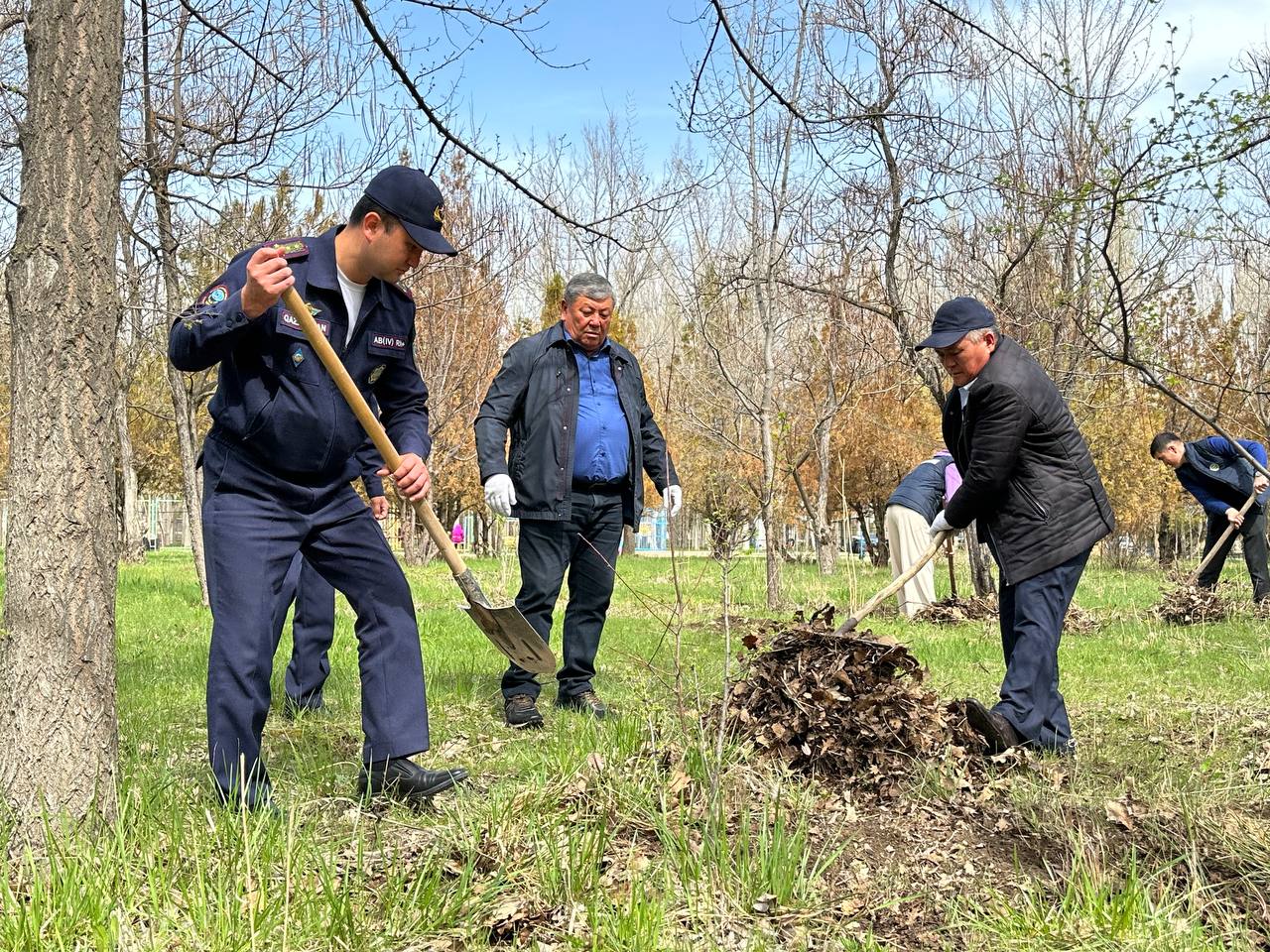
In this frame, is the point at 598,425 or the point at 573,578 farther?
the point at 573,578

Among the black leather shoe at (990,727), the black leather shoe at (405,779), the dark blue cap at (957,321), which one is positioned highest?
the dark blue cap at (957,321)

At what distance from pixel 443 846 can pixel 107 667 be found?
0.98 meters

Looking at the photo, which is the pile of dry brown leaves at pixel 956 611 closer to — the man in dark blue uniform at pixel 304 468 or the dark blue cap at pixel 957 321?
the dark blue cap at pixel 957 321

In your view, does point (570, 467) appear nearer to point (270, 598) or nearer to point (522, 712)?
point (522, 712)

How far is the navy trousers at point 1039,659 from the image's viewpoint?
4219 millimetres

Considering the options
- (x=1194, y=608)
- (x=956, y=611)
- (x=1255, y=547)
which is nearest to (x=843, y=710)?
(x=956, y=611)

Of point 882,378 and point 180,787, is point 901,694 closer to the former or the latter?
point 180,787

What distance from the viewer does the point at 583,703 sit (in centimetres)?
503

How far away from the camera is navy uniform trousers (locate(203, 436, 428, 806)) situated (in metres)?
3.10

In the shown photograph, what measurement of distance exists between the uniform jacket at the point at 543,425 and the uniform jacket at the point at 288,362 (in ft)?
4.87

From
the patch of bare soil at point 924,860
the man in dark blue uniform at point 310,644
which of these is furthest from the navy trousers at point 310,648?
the patch of bare soil at point 924,860

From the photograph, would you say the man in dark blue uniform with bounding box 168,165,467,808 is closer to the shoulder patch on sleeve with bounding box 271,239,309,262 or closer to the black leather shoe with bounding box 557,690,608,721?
the shoulder patch on sleeve with bounding box 271,239,309,262

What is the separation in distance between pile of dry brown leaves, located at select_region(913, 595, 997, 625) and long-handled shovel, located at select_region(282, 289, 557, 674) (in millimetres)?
6377

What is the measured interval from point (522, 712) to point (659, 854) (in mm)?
2002
